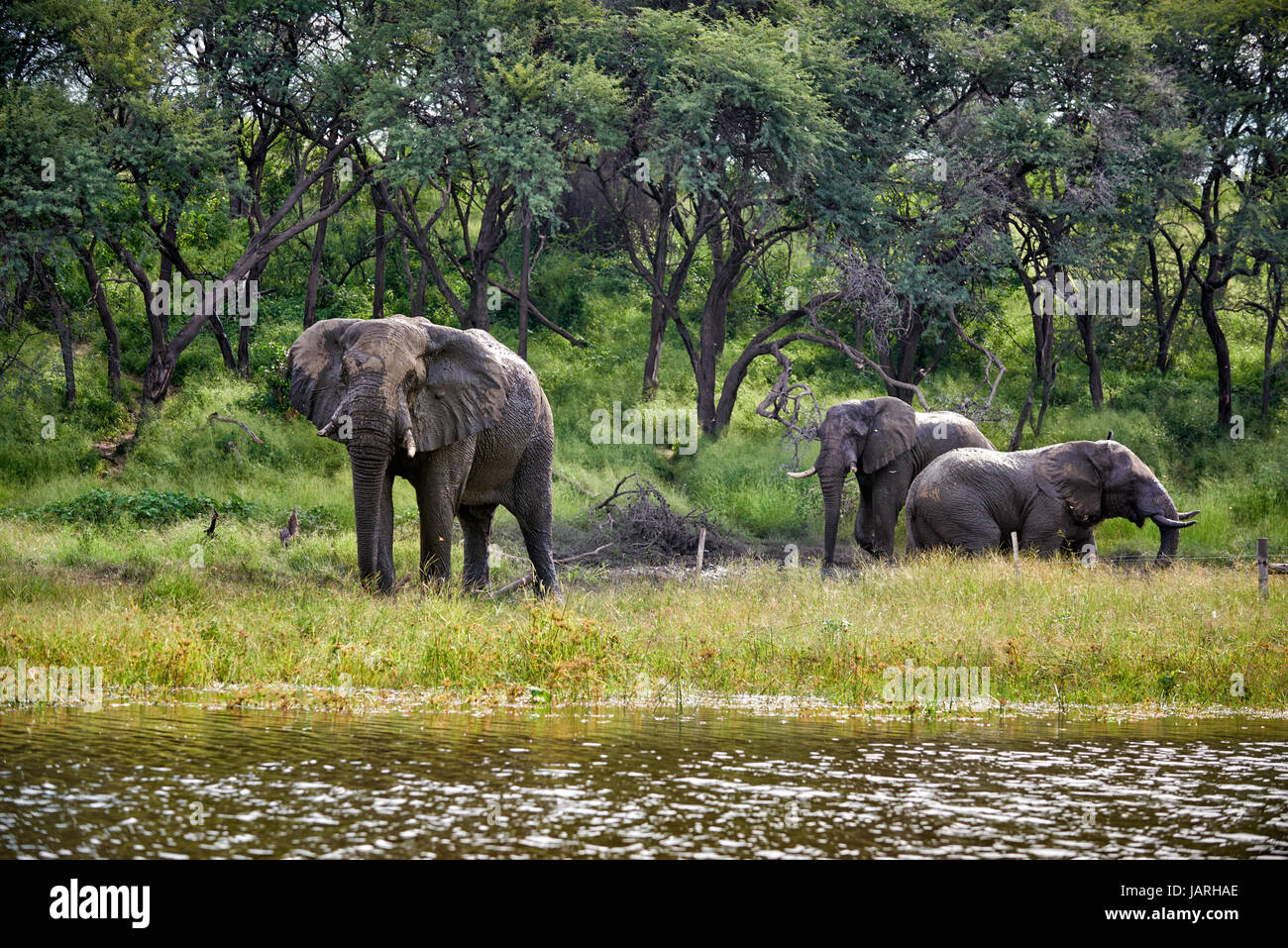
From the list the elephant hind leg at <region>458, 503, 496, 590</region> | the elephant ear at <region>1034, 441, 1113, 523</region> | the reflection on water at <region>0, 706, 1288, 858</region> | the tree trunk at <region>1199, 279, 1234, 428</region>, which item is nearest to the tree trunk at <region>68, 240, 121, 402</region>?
the elephant hind leg at <region>458, 503, 496, 590</region>

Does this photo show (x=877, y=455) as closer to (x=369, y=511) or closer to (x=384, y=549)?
(x=384, y=549)

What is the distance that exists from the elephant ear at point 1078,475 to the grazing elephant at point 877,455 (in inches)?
77.2

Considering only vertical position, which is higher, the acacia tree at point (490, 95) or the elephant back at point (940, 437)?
the acacia tree at point (490, 95)

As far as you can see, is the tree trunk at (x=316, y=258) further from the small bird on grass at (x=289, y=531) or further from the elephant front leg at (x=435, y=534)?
the elephant front leg at (x=435, y=534)

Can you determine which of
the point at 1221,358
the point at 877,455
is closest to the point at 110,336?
the point at 877,455

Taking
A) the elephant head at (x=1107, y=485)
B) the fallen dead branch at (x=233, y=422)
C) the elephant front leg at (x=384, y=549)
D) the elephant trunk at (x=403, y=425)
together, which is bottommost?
the elephant front leg at (x=384, y=549)

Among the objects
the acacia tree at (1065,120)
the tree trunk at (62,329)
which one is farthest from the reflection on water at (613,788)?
the acacia tree at (1065,120)

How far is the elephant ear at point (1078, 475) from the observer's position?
727 inches

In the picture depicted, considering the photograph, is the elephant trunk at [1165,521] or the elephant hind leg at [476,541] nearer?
the elephant hind leg at [476,541]

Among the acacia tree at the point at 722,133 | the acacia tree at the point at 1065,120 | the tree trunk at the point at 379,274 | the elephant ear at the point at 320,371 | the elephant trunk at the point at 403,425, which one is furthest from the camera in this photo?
the tree trunk at the point at 379,274

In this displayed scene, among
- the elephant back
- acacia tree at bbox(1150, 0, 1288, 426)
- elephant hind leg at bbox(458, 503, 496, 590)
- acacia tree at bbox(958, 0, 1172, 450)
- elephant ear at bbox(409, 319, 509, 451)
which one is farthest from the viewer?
acacia tree at bbox(1150, 0, 1288, 426)

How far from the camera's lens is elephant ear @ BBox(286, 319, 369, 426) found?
13617 millimetres

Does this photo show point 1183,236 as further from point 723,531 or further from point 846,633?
point 846,633

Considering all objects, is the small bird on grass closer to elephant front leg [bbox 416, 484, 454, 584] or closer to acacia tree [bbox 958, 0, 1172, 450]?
elephant front leg [bbox 416, 484, 454, 584]
